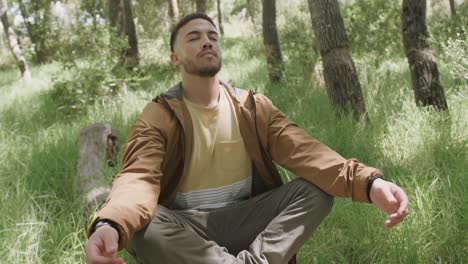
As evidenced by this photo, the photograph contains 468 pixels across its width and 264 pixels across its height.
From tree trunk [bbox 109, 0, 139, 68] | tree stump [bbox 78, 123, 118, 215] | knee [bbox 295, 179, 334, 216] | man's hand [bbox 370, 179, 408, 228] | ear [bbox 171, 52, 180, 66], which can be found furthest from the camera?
tree trunk [bbox 109, 0, 139, 68]

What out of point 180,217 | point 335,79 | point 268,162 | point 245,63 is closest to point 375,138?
point 335,79

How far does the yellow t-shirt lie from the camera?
2.56 m

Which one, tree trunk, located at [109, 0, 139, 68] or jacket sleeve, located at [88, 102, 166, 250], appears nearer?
jacket sleeve, located at [88, 102, 166, 250]

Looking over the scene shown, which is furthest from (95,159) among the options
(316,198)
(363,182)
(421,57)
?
(421,57)

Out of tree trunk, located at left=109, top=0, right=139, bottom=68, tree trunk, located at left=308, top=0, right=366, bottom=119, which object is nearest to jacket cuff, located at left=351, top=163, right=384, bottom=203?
tree trunk, located at left=308, top=0, right=366, bottom=119

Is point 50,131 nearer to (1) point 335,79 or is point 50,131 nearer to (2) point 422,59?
(1) point 335,79

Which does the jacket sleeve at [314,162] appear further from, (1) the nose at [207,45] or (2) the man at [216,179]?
(1) the nose at [207,45]

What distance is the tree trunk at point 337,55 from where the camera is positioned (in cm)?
469

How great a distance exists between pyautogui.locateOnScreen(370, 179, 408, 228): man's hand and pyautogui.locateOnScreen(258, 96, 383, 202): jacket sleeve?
2.5 inches

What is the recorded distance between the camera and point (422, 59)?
15.8 feet

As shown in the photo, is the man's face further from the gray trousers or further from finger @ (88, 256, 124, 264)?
finger @ (88, 256, 124, 264)

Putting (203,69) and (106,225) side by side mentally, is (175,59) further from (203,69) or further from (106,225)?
(106,225)

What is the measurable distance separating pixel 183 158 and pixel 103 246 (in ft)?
2.82

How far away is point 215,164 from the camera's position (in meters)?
2.59
